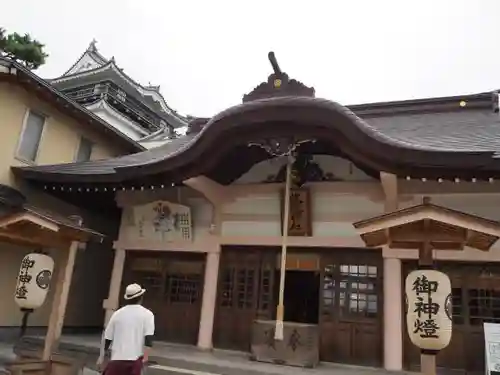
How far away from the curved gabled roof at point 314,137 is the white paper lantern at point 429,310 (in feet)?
7.42

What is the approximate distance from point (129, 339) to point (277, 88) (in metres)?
4.79

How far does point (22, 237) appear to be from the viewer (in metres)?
6.95

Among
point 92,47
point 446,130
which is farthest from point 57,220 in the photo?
point 92,47

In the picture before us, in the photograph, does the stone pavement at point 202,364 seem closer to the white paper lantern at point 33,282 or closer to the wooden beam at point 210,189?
the white paper lantern at point 33,282

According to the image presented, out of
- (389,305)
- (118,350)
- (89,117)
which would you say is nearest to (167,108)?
(89,117)

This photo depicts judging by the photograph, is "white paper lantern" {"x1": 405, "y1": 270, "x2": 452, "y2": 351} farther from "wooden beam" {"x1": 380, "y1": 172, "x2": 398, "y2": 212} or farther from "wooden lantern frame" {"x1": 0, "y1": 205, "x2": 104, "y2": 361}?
"wooden lantern frame" {"x1": 0, "y1": 205, "x2": 104, "y2": 361}

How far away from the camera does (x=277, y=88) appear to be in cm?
744

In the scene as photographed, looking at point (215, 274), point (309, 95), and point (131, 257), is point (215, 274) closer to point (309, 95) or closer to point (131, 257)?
point (131, 257)

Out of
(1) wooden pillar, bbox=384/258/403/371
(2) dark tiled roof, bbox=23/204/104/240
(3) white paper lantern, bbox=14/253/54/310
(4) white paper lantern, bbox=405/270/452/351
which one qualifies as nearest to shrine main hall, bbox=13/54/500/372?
(1) wooden pillar, bbox=384/258/403/371

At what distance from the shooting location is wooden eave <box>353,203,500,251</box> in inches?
176

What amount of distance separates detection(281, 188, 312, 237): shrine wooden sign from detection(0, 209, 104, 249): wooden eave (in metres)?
3.48

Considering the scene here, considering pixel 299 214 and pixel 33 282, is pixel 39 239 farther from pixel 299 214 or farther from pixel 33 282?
pixel 299 214

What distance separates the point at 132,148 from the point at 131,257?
4.06 m

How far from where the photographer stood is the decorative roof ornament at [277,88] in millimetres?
7273
